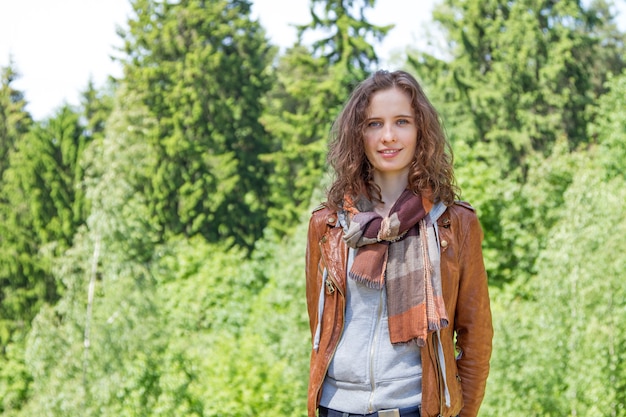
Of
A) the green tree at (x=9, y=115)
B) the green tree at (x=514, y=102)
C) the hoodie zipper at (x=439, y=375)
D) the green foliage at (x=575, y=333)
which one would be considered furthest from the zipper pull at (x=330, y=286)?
the green tree at (x=9, y=115)

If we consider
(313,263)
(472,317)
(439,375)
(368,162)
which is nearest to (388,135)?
(368,162)

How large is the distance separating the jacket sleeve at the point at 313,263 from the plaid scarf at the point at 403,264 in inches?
7.4

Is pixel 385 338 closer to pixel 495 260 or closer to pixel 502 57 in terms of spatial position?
pixel 495 260

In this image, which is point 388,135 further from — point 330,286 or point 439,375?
point 439,375

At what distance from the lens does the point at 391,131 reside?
2.52m

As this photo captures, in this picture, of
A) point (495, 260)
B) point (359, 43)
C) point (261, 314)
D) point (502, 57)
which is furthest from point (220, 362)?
point (502, 57)

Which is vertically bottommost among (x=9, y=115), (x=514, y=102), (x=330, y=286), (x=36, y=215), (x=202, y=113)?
(x=330, y=286)

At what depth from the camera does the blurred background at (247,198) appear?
50.0 ft

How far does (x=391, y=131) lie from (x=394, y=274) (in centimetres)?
43

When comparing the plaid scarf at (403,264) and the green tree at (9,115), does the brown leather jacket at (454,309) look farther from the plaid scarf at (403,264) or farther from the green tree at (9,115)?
the green tree at (9,115)

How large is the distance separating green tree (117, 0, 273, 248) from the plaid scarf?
82.1 feet

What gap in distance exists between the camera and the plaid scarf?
92.7 inches

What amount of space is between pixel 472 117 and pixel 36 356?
557 inches

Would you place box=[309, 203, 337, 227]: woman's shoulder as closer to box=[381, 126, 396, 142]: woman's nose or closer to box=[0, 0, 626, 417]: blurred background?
box=[381, 126, 396, 142]: woman's nose
